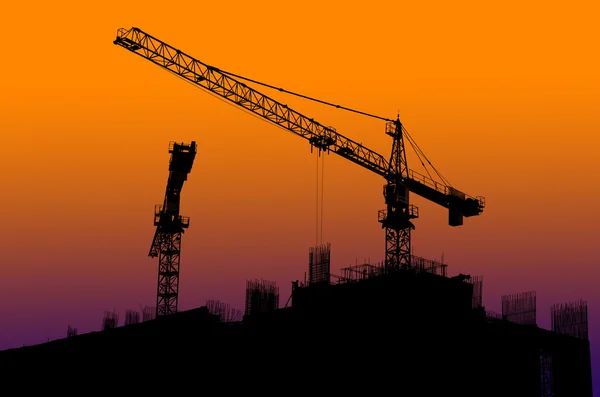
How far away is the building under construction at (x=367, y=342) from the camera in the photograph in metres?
58.8

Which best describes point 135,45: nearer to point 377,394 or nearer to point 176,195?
point 176,195

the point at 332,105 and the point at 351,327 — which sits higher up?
the point at 332,105

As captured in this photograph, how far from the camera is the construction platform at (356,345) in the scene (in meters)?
58.4

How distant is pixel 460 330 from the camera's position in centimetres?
6216

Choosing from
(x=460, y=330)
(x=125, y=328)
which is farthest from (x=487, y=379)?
(x=125, y=328)

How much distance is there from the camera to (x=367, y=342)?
61.3 m

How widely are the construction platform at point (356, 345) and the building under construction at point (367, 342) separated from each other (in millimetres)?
77

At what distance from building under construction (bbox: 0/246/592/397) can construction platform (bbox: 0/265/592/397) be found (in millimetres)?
77

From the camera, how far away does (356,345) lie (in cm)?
6147

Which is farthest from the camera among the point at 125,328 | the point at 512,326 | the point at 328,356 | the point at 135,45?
the point at 135,45

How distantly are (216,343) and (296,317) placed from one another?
277 inches

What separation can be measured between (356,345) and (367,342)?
875mm

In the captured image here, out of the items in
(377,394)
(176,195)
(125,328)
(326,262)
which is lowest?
(377,394)

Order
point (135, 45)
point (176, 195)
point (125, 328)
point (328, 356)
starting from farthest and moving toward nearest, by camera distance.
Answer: point (176, 195), point (135, 45), point (328, 356), point (125, 328)
